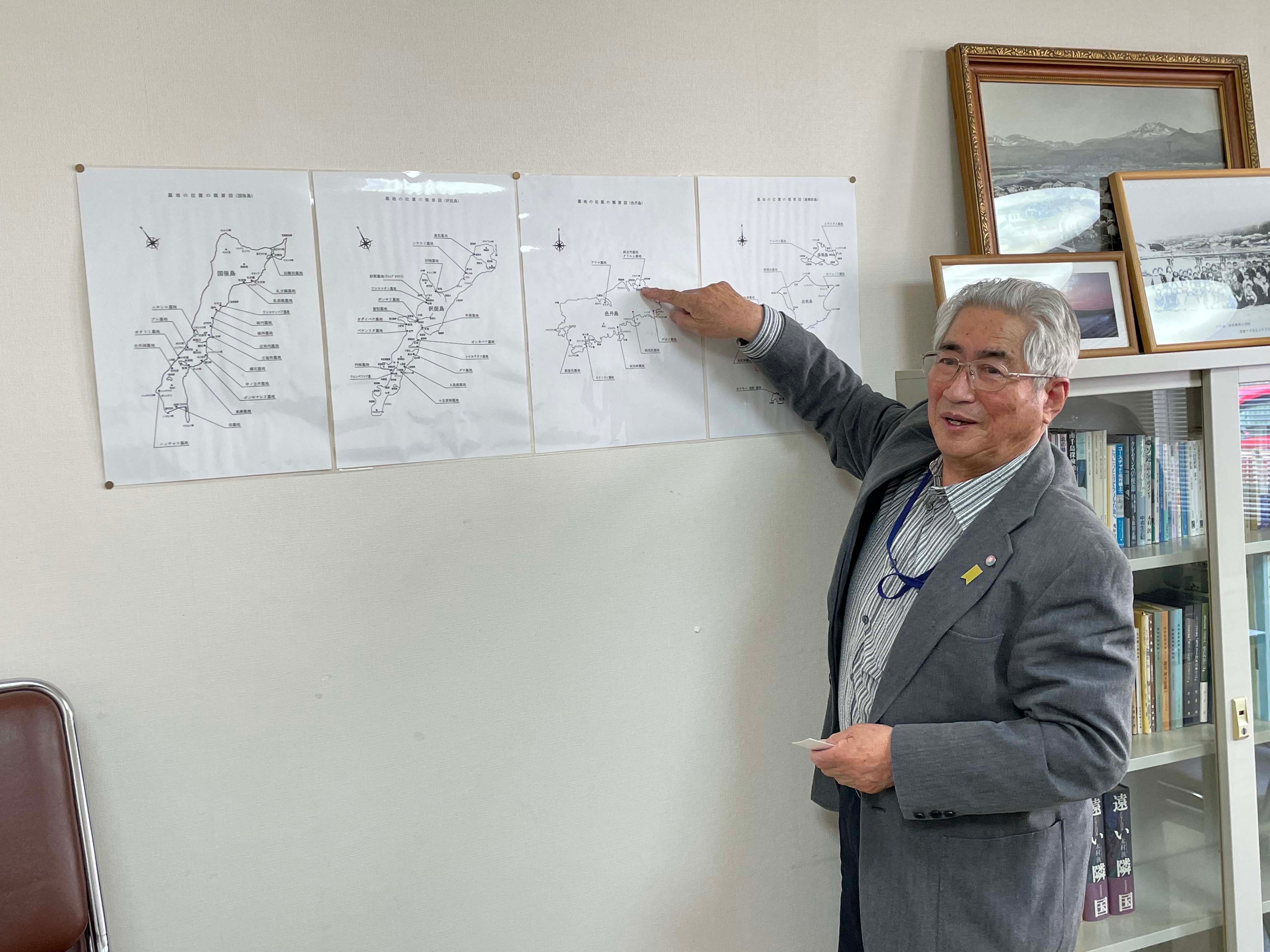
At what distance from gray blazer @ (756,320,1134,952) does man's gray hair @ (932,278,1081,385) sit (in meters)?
0.16

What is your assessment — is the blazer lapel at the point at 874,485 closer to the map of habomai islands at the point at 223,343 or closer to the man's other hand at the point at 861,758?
the man's other hand at the point at 861,758

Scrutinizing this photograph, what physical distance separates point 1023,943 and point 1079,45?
1.94 meters

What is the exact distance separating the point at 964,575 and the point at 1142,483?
2.53 feet

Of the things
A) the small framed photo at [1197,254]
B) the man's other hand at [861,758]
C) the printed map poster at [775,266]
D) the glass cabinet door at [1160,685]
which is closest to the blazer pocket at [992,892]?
the man's other hand at [861,758]

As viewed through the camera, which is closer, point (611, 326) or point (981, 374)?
point (981, 374)

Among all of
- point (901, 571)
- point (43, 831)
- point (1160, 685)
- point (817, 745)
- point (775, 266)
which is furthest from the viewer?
point (1160, 685)

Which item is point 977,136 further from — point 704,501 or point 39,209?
point 39,209

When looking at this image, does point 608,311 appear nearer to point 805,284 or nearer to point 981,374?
point 805,284

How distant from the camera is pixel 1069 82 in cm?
209

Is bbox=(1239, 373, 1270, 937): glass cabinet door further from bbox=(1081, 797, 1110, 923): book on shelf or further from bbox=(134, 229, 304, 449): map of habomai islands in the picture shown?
bbox=(134, 229, 304, 449): map of habomai islands

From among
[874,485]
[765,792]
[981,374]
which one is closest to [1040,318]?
[981,374]

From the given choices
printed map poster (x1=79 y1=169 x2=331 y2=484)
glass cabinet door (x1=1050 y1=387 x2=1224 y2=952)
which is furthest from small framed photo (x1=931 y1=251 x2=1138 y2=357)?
printed map poster (x1=79 y1=169 x2=331 y2=484)

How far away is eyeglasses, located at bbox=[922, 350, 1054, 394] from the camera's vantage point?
5.05ft

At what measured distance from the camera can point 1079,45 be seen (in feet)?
6.97
